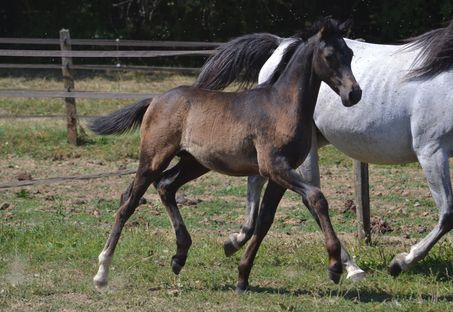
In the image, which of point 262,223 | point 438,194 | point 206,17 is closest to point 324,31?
point 262,223

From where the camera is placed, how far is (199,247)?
8555 mm

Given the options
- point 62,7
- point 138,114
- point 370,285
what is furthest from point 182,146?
point 62,7

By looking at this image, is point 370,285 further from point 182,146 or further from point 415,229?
point 415,229

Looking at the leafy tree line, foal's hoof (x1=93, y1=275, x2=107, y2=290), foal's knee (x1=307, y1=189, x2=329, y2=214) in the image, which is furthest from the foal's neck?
the leafy tree line

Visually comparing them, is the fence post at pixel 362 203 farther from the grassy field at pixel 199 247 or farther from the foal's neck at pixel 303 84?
the foal's neck at pixel 303 84

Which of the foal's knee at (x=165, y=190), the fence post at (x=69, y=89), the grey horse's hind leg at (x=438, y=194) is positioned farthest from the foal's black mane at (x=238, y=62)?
the fence post at (x=69, y=89)

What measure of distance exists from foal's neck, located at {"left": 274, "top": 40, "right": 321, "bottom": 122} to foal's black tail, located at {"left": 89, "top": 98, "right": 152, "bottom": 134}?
3.96ft

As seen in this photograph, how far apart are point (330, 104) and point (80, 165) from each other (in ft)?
20.7

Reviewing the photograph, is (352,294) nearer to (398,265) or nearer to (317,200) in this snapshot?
(398,265)

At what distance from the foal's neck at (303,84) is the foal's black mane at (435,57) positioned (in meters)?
0.99

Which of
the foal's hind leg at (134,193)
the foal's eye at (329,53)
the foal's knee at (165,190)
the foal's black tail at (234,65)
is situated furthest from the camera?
the foal's black tail at (234,65)

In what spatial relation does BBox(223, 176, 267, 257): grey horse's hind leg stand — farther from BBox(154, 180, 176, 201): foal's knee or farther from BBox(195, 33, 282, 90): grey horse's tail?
BBox(195, 33, 282, 90): grey horse's tail

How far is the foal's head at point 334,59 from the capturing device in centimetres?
646

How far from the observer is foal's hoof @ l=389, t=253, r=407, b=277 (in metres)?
7.27
